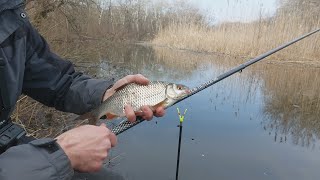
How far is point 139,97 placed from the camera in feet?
7.72

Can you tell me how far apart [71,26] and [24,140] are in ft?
37.9

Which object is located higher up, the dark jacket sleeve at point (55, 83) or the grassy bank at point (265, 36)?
the dark jacket sleeve at point (55, 83)

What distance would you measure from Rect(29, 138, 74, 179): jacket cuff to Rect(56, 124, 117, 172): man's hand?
0.03 metres

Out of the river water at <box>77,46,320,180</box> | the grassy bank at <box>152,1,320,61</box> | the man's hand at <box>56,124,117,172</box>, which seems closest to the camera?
the man's hand at <box>56,124,117,172</box>

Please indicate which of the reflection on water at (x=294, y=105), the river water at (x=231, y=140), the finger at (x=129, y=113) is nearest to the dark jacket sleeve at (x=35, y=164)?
the finger at (x=129, y=113)

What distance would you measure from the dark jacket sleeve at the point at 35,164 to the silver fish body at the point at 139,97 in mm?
817

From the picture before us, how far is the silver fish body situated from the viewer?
2354 millimetres

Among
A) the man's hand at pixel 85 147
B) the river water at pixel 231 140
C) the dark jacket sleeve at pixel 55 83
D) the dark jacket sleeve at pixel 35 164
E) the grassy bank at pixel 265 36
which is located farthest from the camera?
the grassy bank at pixel 265 36

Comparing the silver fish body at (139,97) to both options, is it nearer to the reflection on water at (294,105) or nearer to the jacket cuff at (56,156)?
the jacket cuff at (56,156)

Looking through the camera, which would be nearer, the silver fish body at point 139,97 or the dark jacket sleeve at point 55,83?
the dark jacket sleeve at point 55,83

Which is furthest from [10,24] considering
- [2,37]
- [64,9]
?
[64,9]

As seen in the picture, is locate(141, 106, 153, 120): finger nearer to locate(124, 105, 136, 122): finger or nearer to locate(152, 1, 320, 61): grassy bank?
locate(124, 105, 136, 122): finger

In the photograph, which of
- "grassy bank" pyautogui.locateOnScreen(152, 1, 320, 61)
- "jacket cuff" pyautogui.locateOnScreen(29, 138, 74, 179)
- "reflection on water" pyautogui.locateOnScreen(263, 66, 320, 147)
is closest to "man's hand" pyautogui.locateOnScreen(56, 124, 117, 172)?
"jacket cuff" pyautogui.locateOnScreen(29, 138, 74, 179)

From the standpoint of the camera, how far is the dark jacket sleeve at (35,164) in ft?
4.87
